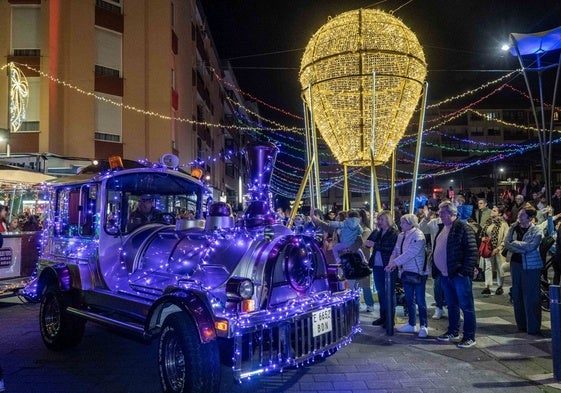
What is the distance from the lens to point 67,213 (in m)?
6.27

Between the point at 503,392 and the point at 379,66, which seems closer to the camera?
the point at 503,392

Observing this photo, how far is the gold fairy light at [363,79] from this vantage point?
8.11 meters

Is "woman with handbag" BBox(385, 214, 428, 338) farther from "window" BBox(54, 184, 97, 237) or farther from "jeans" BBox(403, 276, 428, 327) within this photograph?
"window" BBox(54, 184, 97, 237)

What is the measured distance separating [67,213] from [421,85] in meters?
6.69

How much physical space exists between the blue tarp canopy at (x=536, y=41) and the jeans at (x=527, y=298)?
7.32 meters

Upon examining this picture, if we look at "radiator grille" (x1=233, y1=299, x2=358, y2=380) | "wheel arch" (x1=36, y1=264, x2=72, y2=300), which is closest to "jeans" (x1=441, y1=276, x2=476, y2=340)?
"radiator grille" (x1=233, y1=299, x2=358, y2=380)

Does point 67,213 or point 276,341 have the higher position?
point 67,213

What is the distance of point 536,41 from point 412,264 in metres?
8.34

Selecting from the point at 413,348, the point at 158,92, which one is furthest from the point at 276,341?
the point at 158,92

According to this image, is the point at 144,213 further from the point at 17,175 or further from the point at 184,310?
the point at 17,175

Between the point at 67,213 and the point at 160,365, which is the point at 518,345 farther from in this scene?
the point at 67,213

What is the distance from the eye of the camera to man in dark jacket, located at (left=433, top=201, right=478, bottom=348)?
19.5 feet

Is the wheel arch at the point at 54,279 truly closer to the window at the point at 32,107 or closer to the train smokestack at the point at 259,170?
the train smokestack at the point at 259,170

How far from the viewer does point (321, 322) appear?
14.7 ft
